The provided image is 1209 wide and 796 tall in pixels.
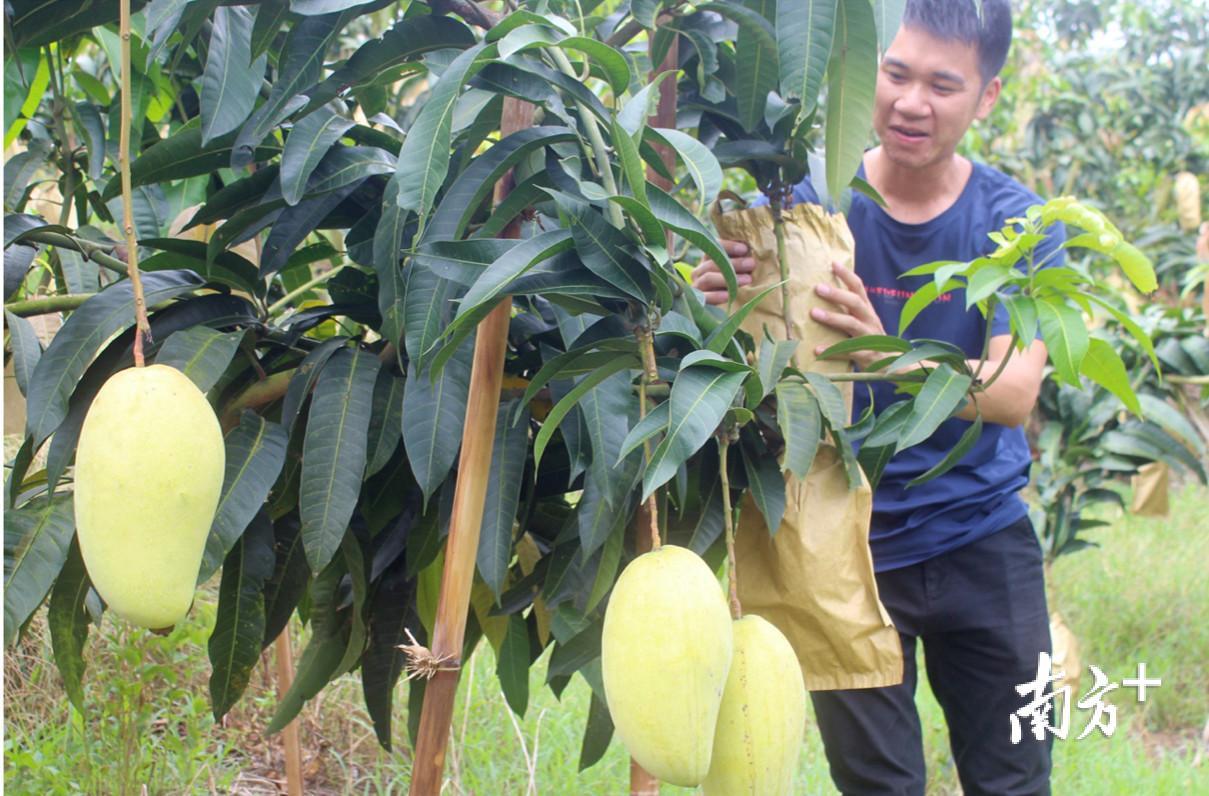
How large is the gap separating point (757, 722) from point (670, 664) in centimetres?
10

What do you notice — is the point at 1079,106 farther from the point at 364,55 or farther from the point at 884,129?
the point at 364,55

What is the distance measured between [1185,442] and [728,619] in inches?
101

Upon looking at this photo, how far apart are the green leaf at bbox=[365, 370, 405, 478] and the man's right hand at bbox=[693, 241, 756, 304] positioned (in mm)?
379

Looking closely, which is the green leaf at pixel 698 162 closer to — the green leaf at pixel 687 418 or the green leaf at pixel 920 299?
the green leaf at pixel 687 418

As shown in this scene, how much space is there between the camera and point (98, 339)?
0.86 meters

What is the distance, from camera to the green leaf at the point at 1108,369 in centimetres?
107

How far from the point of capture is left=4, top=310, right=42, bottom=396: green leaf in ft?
3.17

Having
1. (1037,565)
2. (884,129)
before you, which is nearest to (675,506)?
(884,129)

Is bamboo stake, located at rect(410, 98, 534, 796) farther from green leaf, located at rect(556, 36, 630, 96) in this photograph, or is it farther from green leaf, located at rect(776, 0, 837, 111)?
green leaf, located at rect(776, 0, 837, 111)

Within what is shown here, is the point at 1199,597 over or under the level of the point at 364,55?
under

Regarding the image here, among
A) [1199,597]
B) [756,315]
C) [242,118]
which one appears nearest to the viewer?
[242,118]

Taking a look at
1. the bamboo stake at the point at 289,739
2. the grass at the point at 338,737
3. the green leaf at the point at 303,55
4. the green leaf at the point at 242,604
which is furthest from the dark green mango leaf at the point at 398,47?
the grass at the point at 338,737

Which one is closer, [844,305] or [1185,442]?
[844,305]

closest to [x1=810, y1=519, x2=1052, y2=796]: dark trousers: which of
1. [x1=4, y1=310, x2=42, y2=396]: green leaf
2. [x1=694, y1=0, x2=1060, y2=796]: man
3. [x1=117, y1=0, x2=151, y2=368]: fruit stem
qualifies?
[x1=694, y1=0, x2=1060, y2=796]: man
